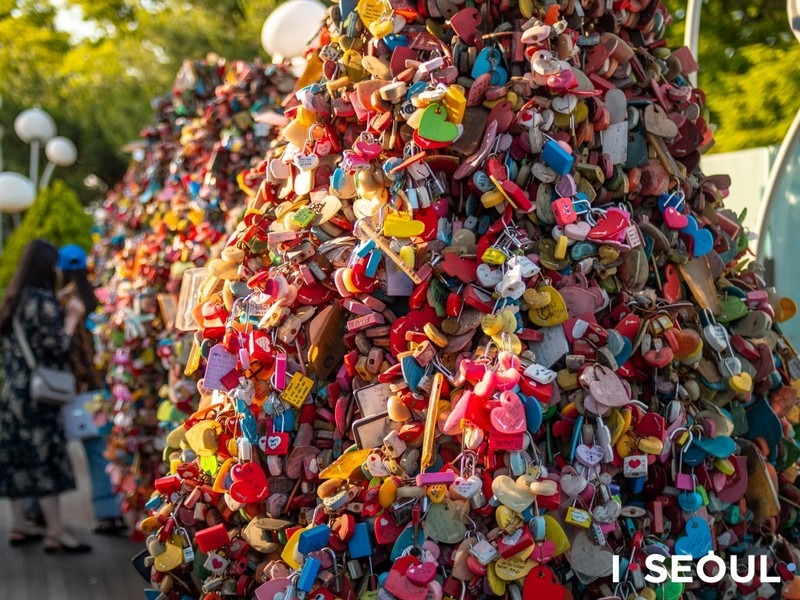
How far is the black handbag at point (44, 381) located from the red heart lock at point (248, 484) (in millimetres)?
3288

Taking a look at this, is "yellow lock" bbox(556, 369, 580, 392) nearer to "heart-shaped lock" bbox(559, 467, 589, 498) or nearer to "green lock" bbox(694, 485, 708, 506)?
"heart-shaped lock" bbox(559, 467, 589, 498)

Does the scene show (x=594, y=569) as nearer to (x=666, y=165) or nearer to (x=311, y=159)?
(x=666, y=165)

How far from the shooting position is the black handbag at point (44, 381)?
526 cm

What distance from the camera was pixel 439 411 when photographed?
7.16ft

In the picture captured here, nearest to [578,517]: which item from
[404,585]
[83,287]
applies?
[404,585]

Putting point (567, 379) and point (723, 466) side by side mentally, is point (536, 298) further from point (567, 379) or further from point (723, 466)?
point (723, 466)

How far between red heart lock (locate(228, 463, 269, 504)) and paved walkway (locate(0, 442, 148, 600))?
8.52 ft

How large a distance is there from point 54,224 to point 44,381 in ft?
26.5

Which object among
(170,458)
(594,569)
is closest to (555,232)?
(594,569)

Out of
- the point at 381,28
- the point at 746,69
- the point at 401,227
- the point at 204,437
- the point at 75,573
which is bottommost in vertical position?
the point at 75,573

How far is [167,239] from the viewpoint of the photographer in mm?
4883

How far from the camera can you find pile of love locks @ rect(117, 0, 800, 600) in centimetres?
215

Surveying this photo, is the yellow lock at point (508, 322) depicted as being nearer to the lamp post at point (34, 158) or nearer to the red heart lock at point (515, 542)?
the red heart lock at point (515, 542)

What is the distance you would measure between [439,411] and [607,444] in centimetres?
39
